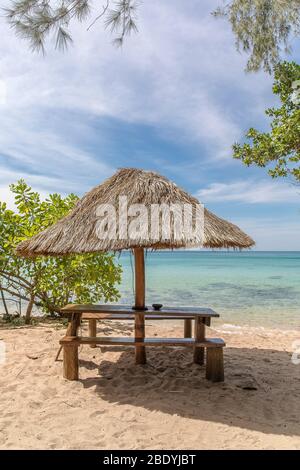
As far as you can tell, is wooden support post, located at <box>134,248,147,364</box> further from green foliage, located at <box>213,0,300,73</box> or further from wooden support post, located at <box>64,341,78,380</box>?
green foliage, located at <box>213,0,300,73</box>

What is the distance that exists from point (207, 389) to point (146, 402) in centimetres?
76

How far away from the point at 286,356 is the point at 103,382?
3132mm

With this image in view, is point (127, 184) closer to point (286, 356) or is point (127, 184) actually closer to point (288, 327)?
point (286, 356)

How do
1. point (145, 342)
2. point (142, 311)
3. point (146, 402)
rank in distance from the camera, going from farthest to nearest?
point (142, 311), point (145, 342), point (146, 402)

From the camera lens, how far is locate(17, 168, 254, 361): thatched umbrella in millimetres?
4133

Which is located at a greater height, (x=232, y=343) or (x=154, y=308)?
(x=154, y=308)

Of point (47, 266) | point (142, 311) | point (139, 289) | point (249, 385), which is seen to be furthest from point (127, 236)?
point (47, 266)

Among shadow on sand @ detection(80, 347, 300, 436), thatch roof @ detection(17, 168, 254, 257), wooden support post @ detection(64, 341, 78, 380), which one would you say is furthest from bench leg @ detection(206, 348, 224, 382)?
wooden support post @ detection(64, 341, 78, 380)

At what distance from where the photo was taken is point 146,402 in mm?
3881

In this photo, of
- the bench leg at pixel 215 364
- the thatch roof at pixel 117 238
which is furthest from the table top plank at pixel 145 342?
the thatch roof at pixel 117 238

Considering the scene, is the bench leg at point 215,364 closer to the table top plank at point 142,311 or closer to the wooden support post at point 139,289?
the table top plank at point 142,311

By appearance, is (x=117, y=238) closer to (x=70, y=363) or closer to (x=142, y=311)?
(x=142, y=311)
